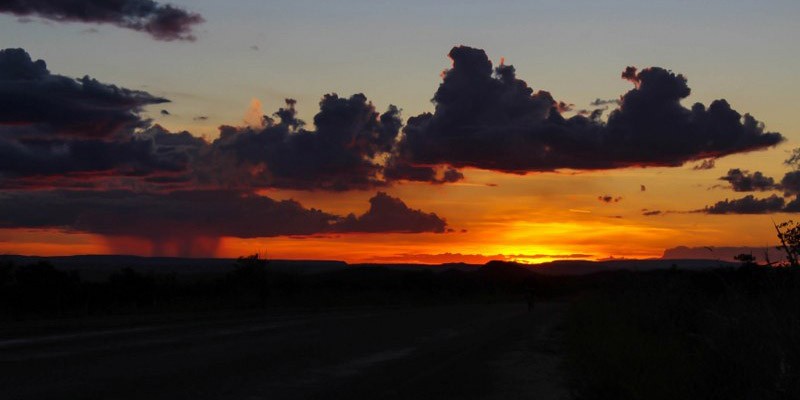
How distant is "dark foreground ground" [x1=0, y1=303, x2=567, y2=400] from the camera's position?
14562 mm

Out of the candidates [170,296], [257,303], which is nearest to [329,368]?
[257,303]

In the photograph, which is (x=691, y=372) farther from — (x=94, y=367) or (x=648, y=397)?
(x=94, y=367)

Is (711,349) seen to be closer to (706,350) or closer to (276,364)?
(706,350)

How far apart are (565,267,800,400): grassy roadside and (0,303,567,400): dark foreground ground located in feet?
3.89

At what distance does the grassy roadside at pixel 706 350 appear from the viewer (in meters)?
8.58

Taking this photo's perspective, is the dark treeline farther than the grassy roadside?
Yes

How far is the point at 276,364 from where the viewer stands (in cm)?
1886

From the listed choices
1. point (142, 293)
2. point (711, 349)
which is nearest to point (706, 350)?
point (711, 349)

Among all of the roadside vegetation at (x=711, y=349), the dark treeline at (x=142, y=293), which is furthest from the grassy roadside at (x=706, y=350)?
the dark treeline at (x=142, y=293)

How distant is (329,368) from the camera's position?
1836cm

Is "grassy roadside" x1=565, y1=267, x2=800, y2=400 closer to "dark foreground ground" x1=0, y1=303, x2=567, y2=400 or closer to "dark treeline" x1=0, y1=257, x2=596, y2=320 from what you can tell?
"dark foreground ground" x1=0, y1=303, x2=567, y2=400

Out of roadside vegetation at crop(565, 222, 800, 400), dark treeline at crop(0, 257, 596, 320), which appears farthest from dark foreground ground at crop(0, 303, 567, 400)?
dark treeline at crop(0, 257, 596, 320)

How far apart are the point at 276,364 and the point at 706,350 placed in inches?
364

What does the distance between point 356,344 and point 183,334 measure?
5.84 metres
